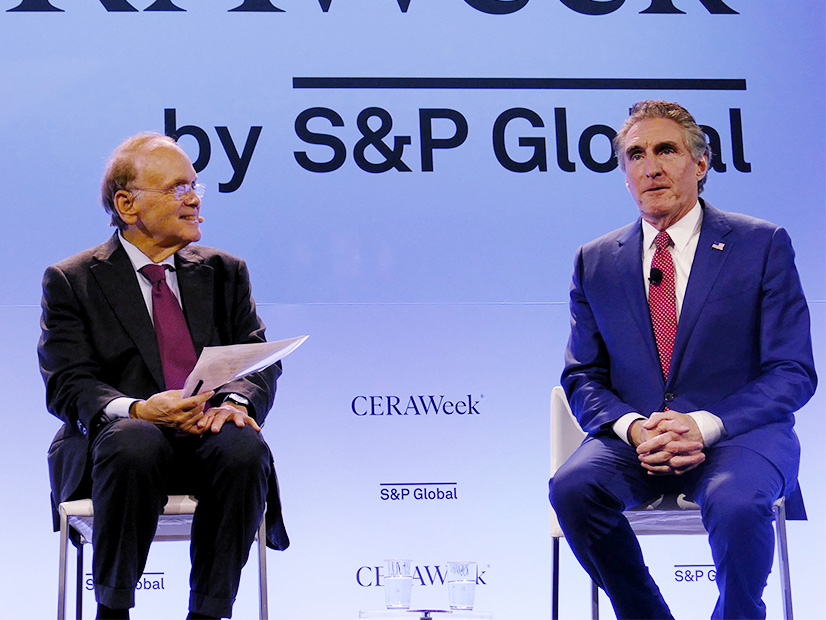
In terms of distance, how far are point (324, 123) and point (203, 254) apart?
110 centimetres

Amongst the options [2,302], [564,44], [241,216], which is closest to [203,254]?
[241,216]

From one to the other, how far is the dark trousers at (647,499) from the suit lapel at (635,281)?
1.01 feet

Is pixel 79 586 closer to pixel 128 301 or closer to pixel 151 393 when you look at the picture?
pixel 151 393

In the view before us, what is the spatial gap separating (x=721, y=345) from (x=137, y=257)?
1703 millimetres

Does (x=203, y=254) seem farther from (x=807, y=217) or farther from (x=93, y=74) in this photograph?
(x=807, y=217)

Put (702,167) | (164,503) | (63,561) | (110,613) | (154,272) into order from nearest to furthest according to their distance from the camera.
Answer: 1. (110,613)
2. (164,503)
3. (63,561)
4. (154,272)
5. (702,167)

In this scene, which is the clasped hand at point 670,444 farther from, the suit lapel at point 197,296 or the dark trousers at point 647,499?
the suit lapel at point 197,296

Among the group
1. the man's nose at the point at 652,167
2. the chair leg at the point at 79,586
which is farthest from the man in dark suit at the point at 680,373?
the chair leg at the point at 79,586

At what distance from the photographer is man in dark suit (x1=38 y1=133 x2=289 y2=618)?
8.34ft

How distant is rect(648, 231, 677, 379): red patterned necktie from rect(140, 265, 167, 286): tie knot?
142 cm

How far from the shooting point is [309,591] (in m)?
3.85

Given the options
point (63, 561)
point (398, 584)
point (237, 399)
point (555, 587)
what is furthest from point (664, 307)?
point (63, 561)

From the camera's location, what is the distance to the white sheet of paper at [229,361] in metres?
2.57

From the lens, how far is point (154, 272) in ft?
9.93
